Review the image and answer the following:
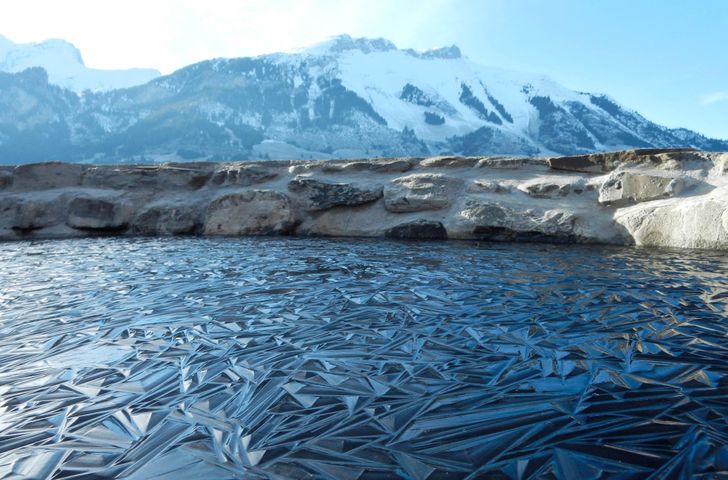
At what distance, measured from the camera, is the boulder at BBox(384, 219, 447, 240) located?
8.17 meters

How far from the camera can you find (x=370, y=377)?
2316 mm

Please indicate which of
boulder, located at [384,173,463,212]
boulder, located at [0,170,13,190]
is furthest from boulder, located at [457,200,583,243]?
boulder, located at [0,170,13,190]

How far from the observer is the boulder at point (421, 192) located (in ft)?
27.6

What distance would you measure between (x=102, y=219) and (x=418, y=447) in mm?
10902

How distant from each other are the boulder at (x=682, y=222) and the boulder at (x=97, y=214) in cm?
1078

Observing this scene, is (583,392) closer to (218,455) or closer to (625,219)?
(218,455)

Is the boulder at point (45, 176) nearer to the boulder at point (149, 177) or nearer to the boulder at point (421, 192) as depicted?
the boulder at point (149, 177)

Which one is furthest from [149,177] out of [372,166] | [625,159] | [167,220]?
[625,159]

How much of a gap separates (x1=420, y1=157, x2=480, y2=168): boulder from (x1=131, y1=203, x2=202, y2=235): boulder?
18.6 ft

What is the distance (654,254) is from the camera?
229 inches

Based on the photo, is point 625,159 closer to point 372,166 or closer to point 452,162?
point 452,162

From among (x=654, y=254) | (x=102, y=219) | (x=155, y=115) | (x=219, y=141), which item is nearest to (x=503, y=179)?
(x=654, y=254)

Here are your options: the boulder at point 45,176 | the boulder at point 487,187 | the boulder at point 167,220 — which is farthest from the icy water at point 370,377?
the boulder at point 45,176

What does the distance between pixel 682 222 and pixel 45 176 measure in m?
14.5
